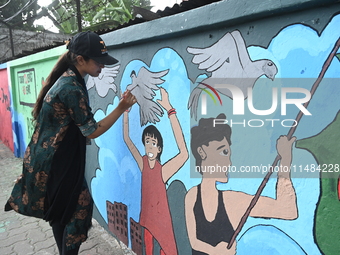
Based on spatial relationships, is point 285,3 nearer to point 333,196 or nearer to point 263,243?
point 333,196

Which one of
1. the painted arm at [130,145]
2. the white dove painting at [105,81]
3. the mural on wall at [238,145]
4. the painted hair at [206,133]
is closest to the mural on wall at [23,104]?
the white dove painting at [105,81]

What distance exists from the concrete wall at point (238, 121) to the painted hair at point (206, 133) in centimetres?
1

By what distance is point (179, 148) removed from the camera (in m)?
2.00

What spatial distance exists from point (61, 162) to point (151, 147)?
27.3 inches

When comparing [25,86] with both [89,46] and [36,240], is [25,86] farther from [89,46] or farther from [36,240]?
[89,46]

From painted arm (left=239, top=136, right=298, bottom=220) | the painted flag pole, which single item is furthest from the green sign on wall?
painted arm (left=239, top=136, right=298, bottom=220)

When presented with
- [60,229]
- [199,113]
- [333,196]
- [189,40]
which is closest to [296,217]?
[333,196]

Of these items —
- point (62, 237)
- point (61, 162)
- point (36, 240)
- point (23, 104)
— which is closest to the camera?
point (61, 162)

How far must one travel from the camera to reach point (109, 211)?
9.62 feet

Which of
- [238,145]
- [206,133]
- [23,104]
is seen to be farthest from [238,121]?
[23,104]

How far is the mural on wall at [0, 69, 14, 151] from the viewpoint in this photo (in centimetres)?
705

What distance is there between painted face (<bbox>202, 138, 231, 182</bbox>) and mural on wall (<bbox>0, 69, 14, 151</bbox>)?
655cm

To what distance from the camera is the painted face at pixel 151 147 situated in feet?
7.27

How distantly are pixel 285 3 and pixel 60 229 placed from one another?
2189 millimetres
